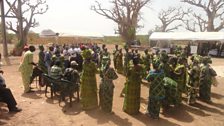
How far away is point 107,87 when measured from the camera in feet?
26.3

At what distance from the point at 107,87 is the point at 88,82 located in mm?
606

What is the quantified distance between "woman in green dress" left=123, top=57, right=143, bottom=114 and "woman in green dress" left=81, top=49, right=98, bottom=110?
0.97 meters

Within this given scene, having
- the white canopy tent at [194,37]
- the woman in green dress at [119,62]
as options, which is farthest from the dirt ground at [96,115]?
the white canopy tent at [194,37]

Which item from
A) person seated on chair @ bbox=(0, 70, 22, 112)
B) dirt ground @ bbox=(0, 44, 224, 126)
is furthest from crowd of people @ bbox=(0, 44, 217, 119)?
person seated on chair @ bbox=(0, 70, 22, 112)

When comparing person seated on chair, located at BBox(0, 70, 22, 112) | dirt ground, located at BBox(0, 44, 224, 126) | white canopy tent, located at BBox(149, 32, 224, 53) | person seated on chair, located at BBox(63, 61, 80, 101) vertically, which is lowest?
dirt ground, located at BBox(0, 44, 224, 126)

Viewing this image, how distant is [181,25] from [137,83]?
5578cm

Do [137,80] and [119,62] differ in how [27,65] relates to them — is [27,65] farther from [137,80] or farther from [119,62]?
[119,62]

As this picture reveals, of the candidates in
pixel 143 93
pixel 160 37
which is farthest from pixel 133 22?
pixel 143 93

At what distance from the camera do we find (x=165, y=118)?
26.9ft

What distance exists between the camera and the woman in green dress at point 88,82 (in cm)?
825

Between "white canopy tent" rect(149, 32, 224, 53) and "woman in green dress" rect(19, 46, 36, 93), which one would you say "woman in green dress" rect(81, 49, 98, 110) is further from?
"white canopy tent" rect(149, 32, 224, 53)

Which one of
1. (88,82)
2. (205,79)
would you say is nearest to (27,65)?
(88,82)

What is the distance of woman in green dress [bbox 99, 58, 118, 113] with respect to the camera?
795 centimetres

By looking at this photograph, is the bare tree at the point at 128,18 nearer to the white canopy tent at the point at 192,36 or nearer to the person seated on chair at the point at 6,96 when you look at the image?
the white canopy tent at the point at 192,36
